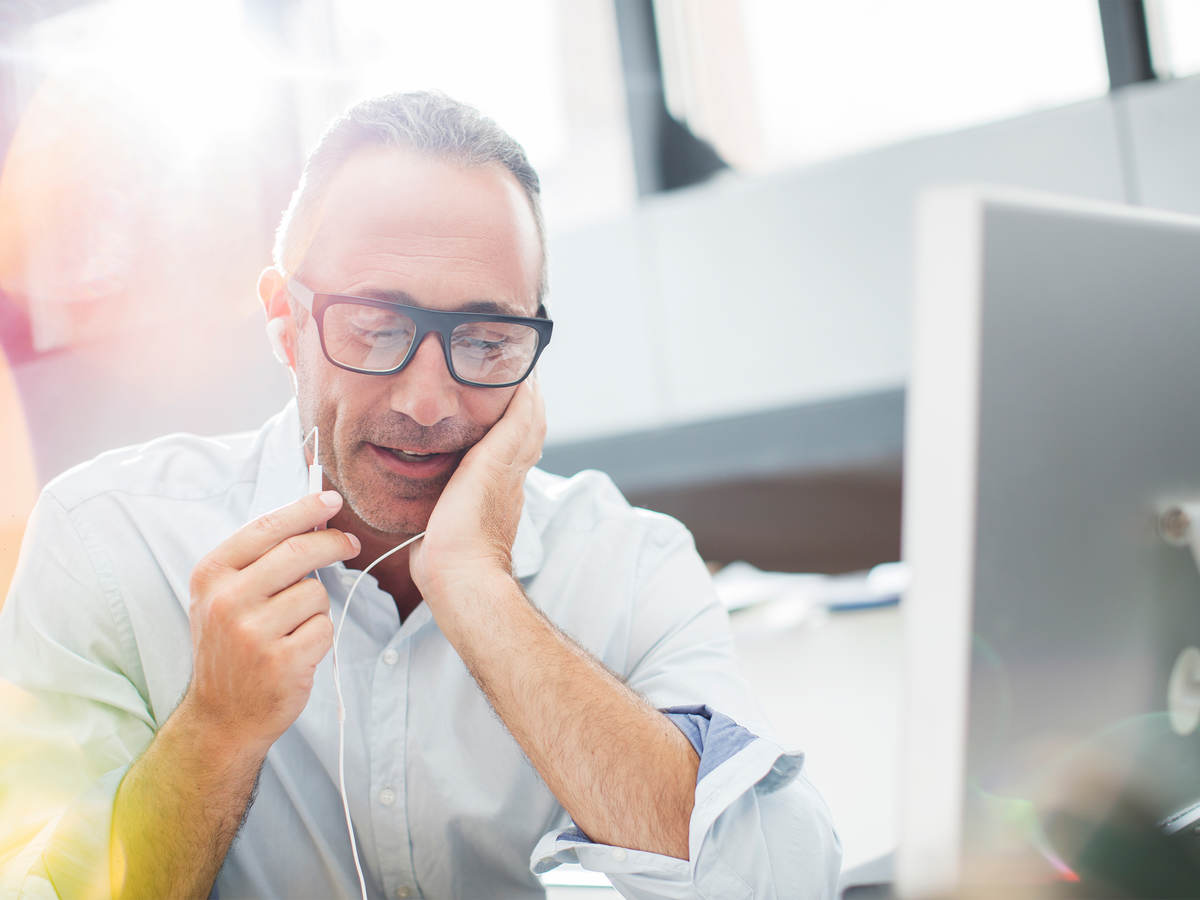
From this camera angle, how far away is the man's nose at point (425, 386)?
3.62ft

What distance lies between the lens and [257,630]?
34.8 inches

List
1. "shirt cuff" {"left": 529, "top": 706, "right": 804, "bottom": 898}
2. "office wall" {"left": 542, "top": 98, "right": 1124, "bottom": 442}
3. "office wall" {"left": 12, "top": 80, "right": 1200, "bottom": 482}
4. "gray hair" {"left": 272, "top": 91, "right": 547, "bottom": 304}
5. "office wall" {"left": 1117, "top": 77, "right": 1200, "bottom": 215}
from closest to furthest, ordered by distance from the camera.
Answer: "shirt cuff" {"left": 529, "top": 706, "right": 804, "bottom": 898}, "gray hair" {"left": 272, "top": 91, "right": 547, "bottom": 304}, "office wall" {"left": 12, "top": 80, "right": 1200, "bottom": 482}, "office wall" {"left": 1117, "top": 77, "right": 1200, "bottom": 215}, "office wall" {"left": 542, "top": 98, "right": 1124, "bottom": 442}

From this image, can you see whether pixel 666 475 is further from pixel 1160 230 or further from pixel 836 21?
pixel 1160 230

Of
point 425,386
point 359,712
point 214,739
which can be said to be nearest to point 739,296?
point 425,386

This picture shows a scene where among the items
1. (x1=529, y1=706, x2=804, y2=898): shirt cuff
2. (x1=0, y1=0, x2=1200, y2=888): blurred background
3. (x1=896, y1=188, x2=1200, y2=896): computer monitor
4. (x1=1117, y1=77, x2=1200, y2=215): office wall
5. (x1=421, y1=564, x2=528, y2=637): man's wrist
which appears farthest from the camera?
(x1=1117, y1=77, x2=1200, y2=215): office wall

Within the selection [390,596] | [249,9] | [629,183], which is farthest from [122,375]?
[629,183]

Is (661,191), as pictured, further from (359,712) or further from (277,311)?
(359,712)

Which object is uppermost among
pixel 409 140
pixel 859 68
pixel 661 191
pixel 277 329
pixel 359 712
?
pixel 859 68

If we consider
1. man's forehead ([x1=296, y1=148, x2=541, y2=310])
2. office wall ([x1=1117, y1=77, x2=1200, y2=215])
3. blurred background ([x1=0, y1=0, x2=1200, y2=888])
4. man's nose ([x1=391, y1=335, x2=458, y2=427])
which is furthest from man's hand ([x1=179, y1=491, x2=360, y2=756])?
office wall ([x1=1117, y1=77, x2=1200, y2=215])

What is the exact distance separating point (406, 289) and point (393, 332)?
54 mm

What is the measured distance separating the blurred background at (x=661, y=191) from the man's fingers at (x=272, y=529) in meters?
0.94

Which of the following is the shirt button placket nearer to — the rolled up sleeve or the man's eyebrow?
the rolled up sleeve

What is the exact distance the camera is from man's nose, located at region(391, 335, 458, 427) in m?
1.10

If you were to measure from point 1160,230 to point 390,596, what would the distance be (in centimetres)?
95
